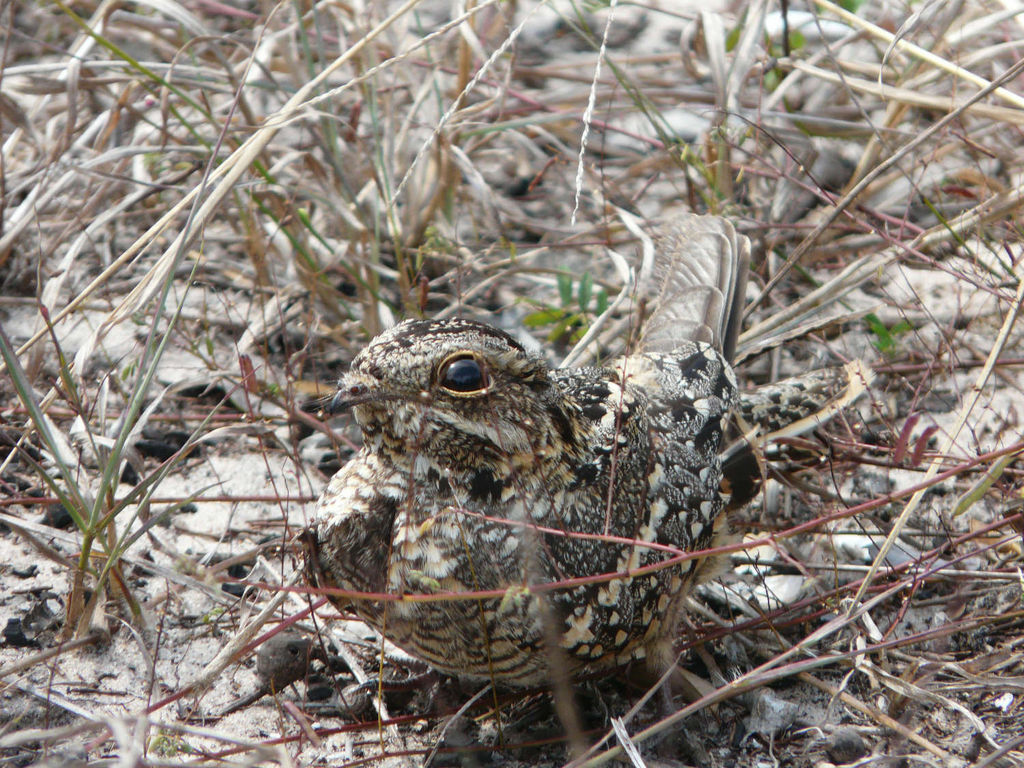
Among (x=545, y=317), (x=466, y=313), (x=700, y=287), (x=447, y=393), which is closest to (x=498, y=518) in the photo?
(x=447, y=393)

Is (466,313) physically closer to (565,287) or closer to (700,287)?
(565,287)

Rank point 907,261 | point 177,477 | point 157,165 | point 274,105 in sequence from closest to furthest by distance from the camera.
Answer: point 177,477 → point 907,261 → point 157,165 → point 274,105

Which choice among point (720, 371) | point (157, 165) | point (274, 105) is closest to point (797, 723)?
point (720, 371)

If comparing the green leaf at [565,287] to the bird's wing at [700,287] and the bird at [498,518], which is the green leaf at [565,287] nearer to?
the bird's wing at [700,287]

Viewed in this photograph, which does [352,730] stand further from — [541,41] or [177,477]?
[541,41]

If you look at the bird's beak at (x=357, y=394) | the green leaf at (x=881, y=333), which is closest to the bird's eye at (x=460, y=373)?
the bird's beak at (x=357, y=394)
